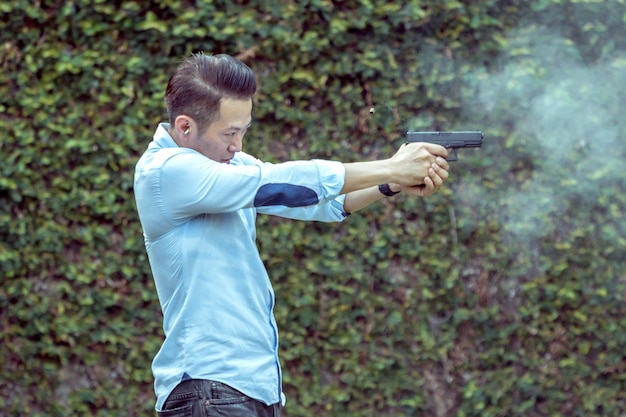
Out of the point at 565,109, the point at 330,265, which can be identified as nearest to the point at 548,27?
the point at 565,109

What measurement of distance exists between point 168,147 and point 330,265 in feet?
6.56

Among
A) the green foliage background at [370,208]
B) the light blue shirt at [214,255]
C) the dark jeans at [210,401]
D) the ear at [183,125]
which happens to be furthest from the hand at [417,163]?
the green foliage background at [370,208]

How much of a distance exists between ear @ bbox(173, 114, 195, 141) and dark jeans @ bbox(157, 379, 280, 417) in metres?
0.76

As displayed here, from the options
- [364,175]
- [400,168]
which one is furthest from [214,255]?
[400,168]

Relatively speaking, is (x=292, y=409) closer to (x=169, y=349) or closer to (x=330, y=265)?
(x=330, y=265)

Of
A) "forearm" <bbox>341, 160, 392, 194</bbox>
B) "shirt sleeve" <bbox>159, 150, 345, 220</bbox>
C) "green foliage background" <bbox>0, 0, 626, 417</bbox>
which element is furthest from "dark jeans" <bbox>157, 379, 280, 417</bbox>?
"green foliage background" <bbox>0, 0, 626, 417</bbox>

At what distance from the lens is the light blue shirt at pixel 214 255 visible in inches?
109

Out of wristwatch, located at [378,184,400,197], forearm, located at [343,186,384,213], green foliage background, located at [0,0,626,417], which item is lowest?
green foliage background, located at [0,0,626,417]

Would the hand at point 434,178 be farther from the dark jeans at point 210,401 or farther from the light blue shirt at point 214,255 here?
the dark jeans at point 210,401

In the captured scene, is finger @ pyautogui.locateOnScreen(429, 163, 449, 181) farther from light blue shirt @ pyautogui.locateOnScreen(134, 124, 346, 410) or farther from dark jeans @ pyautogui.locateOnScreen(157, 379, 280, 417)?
dark jeans @ pyautogui.locateOnScreen(157, 379, 280, 417)

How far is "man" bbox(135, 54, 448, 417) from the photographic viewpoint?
2785 millimetres

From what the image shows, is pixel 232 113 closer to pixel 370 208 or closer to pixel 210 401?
pixel 210 401

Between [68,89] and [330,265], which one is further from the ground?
[68,89]

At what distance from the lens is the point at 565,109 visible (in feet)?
15.6
